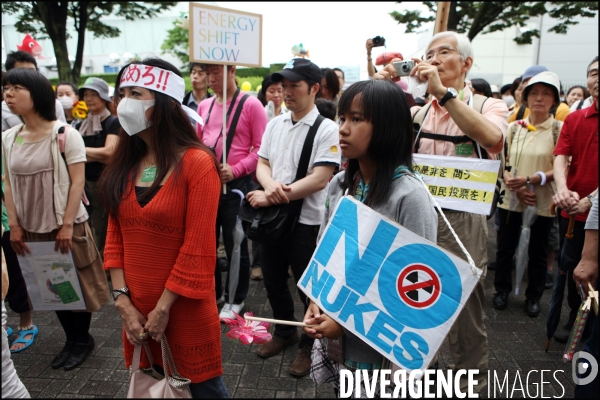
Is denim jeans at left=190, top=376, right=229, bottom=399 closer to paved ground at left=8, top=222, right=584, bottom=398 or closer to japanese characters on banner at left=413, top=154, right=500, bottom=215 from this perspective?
paved ground at left=8, top=222, right=584, bottom=398

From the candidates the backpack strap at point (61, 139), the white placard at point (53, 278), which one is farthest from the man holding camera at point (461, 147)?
the white placard at point (53, 278)

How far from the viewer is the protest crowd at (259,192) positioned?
181 centimetres

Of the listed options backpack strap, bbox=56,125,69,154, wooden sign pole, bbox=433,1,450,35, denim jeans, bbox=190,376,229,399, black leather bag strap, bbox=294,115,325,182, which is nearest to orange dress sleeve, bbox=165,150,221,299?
denim jeans, bbox=190,376,229,399

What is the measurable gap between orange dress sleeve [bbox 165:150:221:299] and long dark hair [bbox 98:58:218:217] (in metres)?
0.08

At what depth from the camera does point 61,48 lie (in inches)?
671

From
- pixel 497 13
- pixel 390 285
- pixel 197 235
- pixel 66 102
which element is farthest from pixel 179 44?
pixel 390 285

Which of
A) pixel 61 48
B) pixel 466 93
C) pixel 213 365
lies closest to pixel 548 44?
pixel 61 48

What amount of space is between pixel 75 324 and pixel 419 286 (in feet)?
9.41

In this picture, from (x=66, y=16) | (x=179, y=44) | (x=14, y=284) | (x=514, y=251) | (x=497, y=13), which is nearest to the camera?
(x=14, y=284)

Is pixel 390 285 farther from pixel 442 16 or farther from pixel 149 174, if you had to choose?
pixel 442 16

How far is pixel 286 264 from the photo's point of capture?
128 inches

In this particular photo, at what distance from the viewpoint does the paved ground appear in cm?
282

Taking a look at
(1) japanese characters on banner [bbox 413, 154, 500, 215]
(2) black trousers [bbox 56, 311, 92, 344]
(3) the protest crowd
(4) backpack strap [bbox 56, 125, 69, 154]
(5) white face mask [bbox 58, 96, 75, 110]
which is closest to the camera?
(3) the protest crowd

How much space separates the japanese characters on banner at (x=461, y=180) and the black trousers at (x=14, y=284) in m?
3.28
